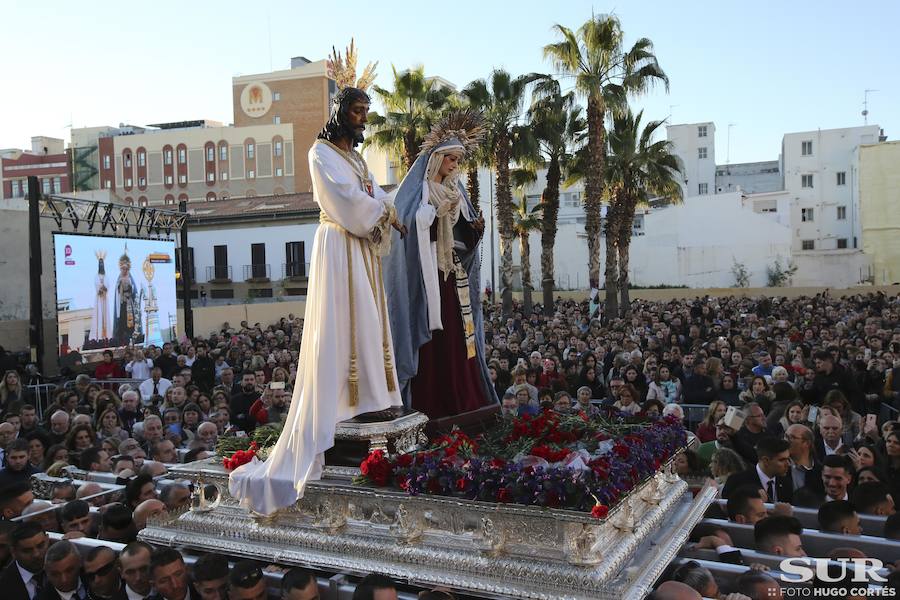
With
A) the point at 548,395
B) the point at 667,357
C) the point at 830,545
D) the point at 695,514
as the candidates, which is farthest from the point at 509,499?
the point at 667,357

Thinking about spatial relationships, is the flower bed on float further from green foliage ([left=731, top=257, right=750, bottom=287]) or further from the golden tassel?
green foliage ([left=731, top=257, right=750, bottom=287])

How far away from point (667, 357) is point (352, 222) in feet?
27.9

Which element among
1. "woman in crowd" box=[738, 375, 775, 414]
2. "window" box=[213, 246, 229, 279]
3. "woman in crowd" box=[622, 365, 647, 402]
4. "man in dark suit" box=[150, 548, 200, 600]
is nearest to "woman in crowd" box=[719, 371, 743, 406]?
"woman in crowd" box=[738, 375, 775, 414]

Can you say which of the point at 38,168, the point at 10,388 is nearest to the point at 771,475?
the point at 10,388

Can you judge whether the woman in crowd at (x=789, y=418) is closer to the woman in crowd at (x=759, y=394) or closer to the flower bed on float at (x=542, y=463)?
the woman in crowd at (x=759, y=394)

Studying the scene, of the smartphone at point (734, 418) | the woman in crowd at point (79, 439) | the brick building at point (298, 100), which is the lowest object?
the woman in crowd at point (79, 439)

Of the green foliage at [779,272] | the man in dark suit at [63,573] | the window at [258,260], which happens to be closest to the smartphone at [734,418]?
the man in dark suit at [63,573]

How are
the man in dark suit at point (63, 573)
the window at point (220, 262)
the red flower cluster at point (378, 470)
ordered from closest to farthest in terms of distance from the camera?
the man in dark suit at point (63, 573)
the red flower cluster at point (378, 470)
the window at point (220, 262)

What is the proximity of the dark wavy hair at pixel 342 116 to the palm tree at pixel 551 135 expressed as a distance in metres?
19.5

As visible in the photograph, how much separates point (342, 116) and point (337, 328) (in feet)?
4.38

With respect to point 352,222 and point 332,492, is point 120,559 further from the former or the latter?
point 352,222

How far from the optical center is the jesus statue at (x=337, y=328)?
465cm

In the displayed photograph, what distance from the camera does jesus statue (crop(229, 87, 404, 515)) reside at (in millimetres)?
4648

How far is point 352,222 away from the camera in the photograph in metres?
4.85
